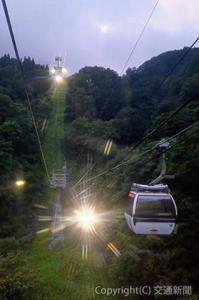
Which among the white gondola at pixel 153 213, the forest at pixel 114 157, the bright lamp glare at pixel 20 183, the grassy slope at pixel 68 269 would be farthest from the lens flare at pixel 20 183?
Answer: the white gondola at pixel 153 213

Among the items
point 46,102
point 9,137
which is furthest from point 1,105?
point 46,102

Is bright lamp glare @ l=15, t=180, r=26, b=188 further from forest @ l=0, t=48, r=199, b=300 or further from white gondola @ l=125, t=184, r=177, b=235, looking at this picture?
white gondola @ l=125, t=184, r=177, b=235

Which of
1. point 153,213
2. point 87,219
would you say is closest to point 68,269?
point 87,219

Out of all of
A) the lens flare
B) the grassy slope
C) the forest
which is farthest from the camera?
the lens flare

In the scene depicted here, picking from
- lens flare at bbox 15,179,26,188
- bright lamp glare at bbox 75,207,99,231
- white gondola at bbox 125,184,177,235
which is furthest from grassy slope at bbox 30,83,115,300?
white gondola at bbox 125,184,177,235

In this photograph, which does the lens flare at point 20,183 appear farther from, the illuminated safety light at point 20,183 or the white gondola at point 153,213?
the white gondola at point 153,213

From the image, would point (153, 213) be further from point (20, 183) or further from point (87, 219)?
point (20, 183)
